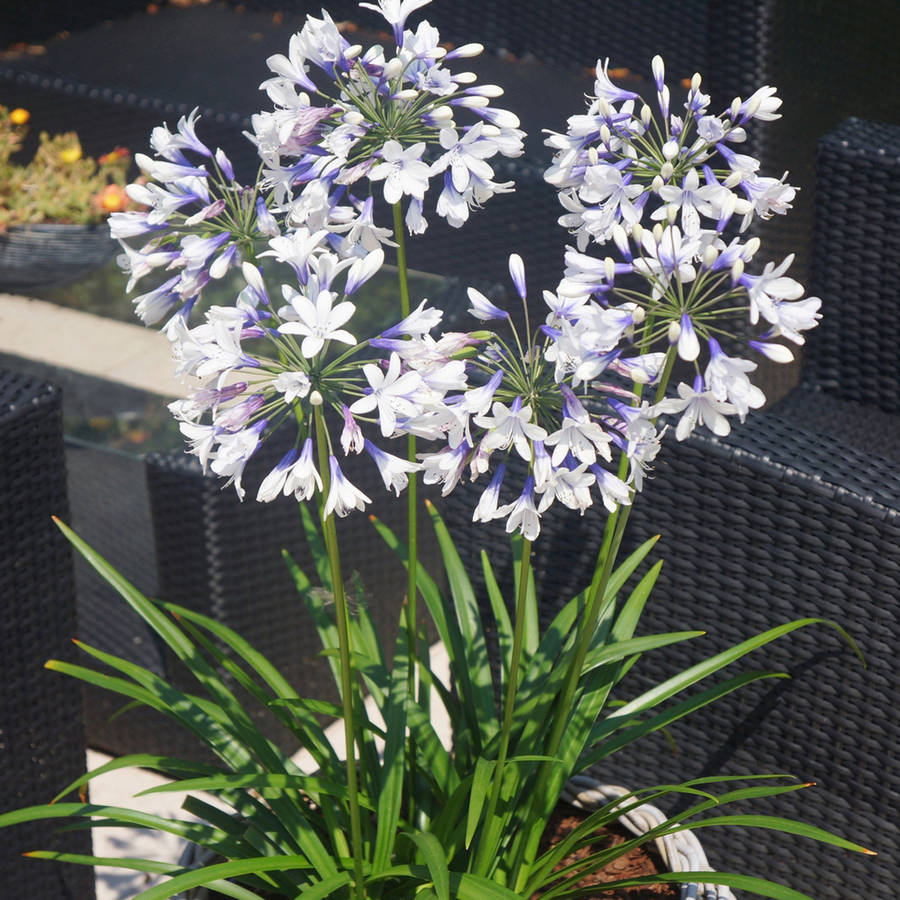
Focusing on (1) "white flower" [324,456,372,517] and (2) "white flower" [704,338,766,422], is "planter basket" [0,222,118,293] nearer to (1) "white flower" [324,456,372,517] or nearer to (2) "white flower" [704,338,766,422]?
(1) "white flower" [324,456,372,517]

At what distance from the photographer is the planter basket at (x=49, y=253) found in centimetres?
284

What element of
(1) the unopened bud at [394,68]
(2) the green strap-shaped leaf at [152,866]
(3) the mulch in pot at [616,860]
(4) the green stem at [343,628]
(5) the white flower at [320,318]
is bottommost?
(3) the mulch in pot at [616,860]

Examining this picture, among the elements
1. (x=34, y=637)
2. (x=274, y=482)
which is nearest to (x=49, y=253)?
(x=34, y=637)

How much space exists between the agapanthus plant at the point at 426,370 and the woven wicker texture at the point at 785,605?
0.16 m

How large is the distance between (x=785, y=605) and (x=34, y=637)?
36.2 inches

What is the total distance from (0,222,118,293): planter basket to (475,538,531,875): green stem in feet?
6.58

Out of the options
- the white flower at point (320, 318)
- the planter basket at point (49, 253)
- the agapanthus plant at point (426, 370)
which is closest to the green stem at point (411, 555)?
the agapanthus plant at point (426, 370)

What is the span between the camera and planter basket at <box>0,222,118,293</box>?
2.84m

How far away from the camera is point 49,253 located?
9.59ft

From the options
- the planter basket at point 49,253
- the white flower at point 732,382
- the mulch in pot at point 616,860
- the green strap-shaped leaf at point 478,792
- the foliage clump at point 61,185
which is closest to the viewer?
the white flower at point 732,382

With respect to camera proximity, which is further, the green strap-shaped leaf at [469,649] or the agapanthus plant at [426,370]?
the green strap-shaped leaf at [469,649]

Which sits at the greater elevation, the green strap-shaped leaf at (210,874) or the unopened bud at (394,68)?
the unopened bud at (394,68)

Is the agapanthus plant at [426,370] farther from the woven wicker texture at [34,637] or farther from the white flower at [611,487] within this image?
the woven wicker texture at [34,637]

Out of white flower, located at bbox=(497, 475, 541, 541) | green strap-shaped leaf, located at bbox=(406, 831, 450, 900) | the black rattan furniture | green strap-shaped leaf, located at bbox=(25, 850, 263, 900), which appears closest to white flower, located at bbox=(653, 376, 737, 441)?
white flower, located at bbox=(497, 475, 541, 541)
